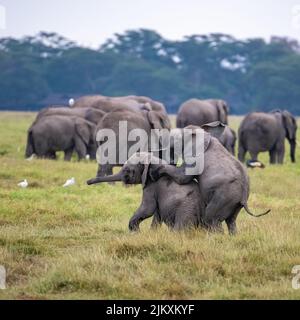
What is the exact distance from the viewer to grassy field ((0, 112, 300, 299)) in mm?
7680

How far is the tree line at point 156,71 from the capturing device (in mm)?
77875

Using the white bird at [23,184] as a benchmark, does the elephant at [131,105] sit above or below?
below

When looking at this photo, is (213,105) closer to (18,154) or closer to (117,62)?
(18,154)

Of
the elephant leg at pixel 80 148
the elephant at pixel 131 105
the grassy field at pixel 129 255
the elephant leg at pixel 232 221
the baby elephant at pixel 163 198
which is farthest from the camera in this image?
the elephant leg at pixel 80 148

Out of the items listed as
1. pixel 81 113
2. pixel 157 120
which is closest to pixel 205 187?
pixel 157 120

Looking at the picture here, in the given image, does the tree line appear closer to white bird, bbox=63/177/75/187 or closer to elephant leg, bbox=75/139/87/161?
Result: elephant leg, bbox=75/139/87/161

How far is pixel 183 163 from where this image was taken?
9.87m

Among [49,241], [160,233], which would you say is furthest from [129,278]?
[49,241]

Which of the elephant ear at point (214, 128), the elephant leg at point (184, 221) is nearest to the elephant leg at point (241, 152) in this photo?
the elephant ear at point (214, 128)

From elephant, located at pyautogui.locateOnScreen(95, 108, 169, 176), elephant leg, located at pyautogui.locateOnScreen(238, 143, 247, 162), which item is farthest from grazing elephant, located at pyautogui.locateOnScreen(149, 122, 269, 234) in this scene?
elephant leg, located at pyautogui.locateOnScreen(238, 143, 247, 162)

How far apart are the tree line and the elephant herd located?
170 ft

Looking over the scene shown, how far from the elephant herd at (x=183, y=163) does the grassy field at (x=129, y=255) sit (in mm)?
318

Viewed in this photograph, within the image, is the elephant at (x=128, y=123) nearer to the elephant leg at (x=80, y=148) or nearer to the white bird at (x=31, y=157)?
the white bird at (x=31, y=157)

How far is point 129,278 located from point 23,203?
462cm
